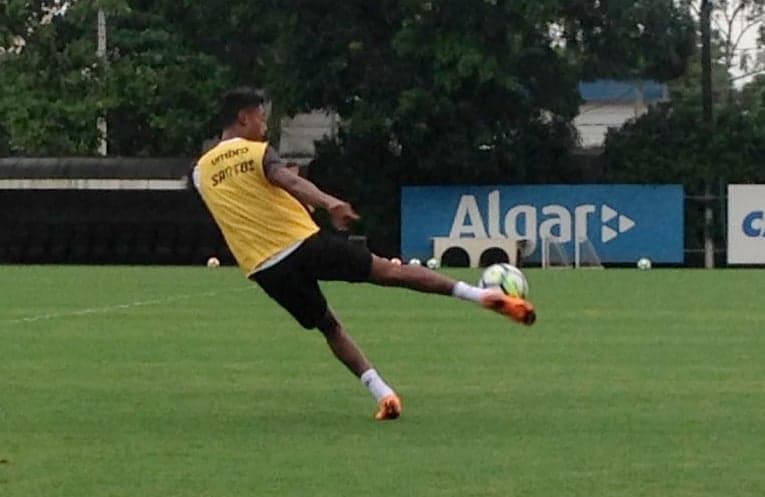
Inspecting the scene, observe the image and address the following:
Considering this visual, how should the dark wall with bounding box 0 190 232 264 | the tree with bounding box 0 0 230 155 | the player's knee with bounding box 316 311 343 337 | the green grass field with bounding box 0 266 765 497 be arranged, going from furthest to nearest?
the tree with bounding box 0 0 230 155
the dark wall with bounding box 0 190 232 264
the player's knee with bounding box 316 311 343 337
the green grass field with bounding box 0 266 765 497

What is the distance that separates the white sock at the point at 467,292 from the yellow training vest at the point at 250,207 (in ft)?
3.02

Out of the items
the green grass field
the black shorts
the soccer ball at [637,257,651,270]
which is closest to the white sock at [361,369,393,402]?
the green grass field

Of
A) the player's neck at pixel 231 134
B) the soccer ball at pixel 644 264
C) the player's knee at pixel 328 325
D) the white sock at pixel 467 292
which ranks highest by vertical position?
the player's neck at pixel 231 134

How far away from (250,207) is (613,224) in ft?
111

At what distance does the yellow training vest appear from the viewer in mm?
10836

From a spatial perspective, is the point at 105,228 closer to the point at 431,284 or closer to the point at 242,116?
the point at 242,116

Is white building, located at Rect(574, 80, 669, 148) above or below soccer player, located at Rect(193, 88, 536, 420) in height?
below

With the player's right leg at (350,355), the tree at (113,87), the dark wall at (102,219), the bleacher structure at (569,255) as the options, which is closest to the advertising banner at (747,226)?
the bleacher structure at (569,255)

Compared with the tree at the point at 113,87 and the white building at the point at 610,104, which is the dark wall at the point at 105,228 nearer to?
the tree at the point at 113,87

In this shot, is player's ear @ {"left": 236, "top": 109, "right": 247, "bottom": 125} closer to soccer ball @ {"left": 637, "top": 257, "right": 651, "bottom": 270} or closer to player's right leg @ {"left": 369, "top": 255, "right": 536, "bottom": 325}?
player's right leg @ {"left": 369, "top": 255, "right": 536, "bottom": 325}

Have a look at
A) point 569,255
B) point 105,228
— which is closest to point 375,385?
point 105,228

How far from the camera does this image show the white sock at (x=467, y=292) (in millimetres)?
10430

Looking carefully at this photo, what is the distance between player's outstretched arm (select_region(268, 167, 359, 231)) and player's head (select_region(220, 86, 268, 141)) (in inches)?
14.7

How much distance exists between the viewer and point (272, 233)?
1090 cm
